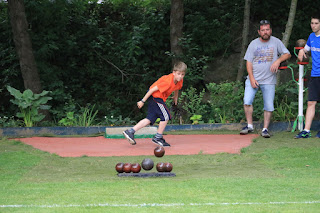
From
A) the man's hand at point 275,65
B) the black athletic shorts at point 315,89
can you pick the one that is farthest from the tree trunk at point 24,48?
the black athletic shorts at point 315,89

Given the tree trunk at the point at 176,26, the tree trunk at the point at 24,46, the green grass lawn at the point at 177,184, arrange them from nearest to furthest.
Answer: the green grass lawn at the point at 177,184 → the tree trunk at the point at 24,46 → the tree trunk at the point at 176,26

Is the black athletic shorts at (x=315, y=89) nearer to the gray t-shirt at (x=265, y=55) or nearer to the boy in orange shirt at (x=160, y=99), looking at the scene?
the gray t-shirt at (x=265, y=55)

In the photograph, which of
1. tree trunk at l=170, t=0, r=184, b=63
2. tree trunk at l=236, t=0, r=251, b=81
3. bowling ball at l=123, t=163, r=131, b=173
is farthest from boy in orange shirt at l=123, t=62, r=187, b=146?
tree trunk at l=236, t=0, r=251, b=81

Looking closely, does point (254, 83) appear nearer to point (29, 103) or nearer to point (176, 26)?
point (29, 103)

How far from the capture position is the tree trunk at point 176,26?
579 inches

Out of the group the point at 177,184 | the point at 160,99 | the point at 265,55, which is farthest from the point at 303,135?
the point at 177,184

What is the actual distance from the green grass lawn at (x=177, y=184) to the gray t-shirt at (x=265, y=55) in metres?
1.81

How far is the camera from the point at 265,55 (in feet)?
34.4

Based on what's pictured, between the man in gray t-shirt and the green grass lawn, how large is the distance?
165 centimetres

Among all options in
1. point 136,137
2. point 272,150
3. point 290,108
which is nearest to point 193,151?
point 272,150

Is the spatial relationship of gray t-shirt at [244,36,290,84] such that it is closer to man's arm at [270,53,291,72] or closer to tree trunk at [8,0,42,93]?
man's arm at [270,53,291,72]

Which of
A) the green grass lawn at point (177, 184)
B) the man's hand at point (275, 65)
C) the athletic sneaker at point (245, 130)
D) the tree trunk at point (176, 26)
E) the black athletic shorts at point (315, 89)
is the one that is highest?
the tree trunk at point (176, 26)

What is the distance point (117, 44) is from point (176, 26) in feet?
7.35

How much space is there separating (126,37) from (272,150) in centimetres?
828
